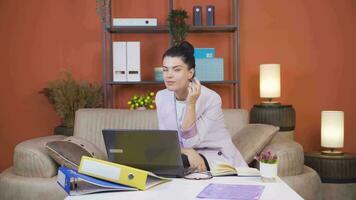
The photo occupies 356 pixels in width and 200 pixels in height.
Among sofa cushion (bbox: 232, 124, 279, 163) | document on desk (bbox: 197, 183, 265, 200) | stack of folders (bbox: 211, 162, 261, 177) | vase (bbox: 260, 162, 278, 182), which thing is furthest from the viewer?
sofa cushion (bbox: 232, 124, 279, 163)

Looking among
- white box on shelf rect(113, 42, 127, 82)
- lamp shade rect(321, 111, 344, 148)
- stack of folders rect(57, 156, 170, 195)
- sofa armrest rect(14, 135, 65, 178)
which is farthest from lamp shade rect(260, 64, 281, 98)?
stack of folders rect(57, 156, 170, 195)

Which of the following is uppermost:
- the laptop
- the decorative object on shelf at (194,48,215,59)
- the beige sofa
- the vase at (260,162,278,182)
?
the decorative object on shelf at (194,48,215,59)

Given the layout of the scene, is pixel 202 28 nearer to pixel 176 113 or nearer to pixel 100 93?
pixel 100 93

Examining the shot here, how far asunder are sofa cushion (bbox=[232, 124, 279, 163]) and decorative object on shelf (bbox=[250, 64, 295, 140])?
0.74 meters

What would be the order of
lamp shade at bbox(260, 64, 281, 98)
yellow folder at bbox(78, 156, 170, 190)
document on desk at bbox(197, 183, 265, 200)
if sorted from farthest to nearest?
1. lamp shade at bbox(260, 64, 281, 98)
2. yellow folder at bbox(78, 156, 170, 190)
3. document on desk at bbox(197, 183, 265, 200)

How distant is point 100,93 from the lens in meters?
4.14

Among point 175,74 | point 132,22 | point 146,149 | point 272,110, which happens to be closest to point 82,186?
point 146,149

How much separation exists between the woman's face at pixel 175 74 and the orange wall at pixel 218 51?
1.94 meters

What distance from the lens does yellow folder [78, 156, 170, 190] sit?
161 centimetres

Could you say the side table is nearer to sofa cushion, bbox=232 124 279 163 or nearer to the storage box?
sofa cushion, bbox=232 124 279 163

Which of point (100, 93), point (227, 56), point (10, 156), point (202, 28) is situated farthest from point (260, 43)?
point (10, 156)

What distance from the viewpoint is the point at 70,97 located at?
3.90 meters

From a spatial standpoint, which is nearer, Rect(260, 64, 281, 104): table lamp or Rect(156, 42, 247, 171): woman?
Rect(156, 42, 247, 171): woman

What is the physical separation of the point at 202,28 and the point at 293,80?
100 centimetres
